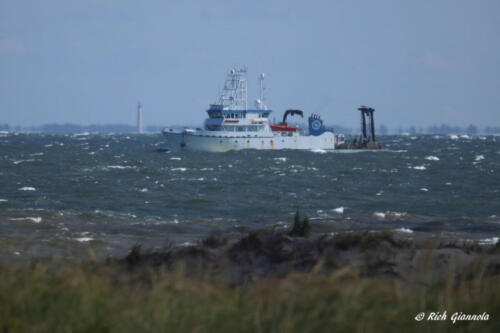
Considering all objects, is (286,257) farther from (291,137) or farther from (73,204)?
(291,137)

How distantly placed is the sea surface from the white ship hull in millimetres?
15388

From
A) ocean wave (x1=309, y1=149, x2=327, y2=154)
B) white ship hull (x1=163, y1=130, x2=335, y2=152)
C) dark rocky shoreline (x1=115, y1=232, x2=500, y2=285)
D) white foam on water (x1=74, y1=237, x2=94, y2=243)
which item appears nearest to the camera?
dark rocky shoreline (x1=115, y1=232, x2=500, y2=285)

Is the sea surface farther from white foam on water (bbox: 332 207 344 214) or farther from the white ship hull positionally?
the white ship hull

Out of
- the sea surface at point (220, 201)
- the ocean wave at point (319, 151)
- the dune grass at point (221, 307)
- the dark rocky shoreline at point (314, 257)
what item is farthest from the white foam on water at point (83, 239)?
the ocean wave at point (319, 151)

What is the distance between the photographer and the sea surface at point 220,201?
66.3 feet

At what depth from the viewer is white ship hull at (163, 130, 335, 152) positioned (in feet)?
266

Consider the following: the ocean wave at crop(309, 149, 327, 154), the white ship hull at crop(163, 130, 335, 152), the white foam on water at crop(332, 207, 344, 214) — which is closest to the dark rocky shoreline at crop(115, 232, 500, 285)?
the white foam on water at crop(332, 207, 344, 214)

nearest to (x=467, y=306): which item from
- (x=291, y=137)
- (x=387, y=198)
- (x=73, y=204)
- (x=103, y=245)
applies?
(x=103, y=245)

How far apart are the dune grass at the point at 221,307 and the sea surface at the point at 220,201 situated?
150 centimetres

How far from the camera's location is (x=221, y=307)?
19.6 feet

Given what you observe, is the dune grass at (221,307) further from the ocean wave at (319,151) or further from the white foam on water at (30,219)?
the ocean wave at (319,151)

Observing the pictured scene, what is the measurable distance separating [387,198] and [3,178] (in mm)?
22491

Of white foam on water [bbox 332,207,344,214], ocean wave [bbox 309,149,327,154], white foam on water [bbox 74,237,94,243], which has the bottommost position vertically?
ocean wave [bbox 309,149,327,154]

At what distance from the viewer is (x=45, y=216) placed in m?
23.6
